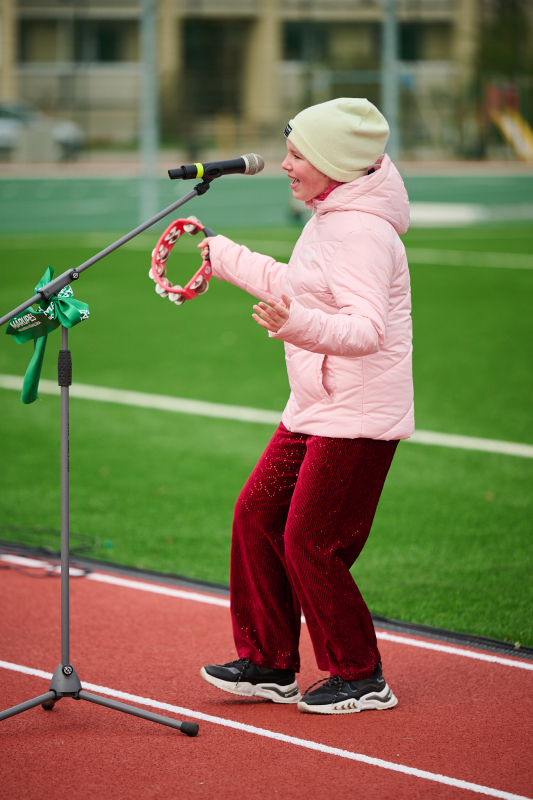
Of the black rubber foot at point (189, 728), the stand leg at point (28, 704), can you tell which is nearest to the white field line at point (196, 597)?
the black rubber foot at point (189, 728)

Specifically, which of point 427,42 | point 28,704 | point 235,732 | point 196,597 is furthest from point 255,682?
point 427,42

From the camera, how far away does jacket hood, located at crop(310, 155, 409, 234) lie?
3496 mm

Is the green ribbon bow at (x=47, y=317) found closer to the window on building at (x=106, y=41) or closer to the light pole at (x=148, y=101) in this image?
the light pole at (x=148, y=101)

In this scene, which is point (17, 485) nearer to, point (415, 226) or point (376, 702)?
point (376, 702)

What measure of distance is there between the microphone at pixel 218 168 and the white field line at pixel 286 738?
1.91 m

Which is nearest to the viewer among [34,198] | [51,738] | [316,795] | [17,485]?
[316,795]

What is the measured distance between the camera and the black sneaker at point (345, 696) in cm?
385

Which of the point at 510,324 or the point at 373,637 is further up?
the point at 373,637

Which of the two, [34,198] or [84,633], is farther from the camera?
[34,198]

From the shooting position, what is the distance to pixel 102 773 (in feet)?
11.3

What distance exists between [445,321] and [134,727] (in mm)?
9984

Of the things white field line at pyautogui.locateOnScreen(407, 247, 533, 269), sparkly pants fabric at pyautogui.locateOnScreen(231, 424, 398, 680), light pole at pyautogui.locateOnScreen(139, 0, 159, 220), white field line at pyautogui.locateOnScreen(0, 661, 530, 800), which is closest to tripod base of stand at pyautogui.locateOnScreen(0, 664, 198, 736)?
white field line at pyautogui.locateOnScreen(0, 661, 530, 800)

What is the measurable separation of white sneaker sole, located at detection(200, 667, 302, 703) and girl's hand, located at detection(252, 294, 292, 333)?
4.95 ft

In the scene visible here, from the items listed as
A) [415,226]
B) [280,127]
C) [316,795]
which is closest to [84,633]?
[316,795]
